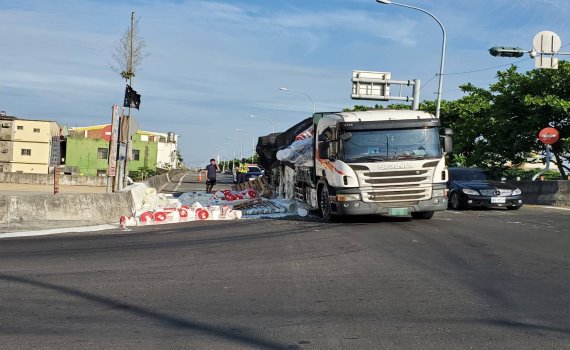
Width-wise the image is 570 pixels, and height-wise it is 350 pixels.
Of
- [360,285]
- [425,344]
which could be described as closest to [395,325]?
[425,344]

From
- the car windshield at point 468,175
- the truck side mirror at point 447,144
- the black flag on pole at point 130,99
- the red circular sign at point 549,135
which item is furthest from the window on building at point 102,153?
the truck side mirror at point 447,144

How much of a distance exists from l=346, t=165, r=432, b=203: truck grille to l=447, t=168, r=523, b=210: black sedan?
5.81 metres

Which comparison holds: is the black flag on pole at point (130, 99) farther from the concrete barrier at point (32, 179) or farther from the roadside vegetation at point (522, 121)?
the concrete barrier at point (32, 179)

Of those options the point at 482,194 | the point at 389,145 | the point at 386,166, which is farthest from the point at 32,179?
the point at 386,166

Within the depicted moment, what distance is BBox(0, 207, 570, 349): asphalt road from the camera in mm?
5098

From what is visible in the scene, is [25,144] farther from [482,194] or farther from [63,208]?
[482,194]

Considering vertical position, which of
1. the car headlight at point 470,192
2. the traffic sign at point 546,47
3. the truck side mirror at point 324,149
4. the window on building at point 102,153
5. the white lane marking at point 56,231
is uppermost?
the traffic sign at point 546,47

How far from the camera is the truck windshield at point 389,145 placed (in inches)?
539

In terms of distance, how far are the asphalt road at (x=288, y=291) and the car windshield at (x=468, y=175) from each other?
7.98 metres

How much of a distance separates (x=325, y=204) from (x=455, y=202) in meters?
6.57

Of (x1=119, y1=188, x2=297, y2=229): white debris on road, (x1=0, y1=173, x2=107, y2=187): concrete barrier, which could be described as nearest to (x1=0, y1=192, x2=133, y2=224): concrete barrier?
(x1=119, y1=188, x2=297, y2=229): white debris on road

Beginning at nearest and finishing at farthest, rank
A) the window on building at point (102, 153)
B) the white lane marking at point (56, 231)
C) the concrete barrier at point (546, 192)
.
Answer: the white lane marking at point (56, 231) < the concrete barrier at point (546, 192) < the window on building at point (102, 153)

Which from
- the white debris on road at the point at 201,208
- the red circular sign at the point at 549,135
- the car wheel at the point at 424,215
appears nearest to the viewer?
the white debris on road at the point at 201,208

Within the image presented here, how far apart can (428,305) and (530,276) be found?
7.69 ft
